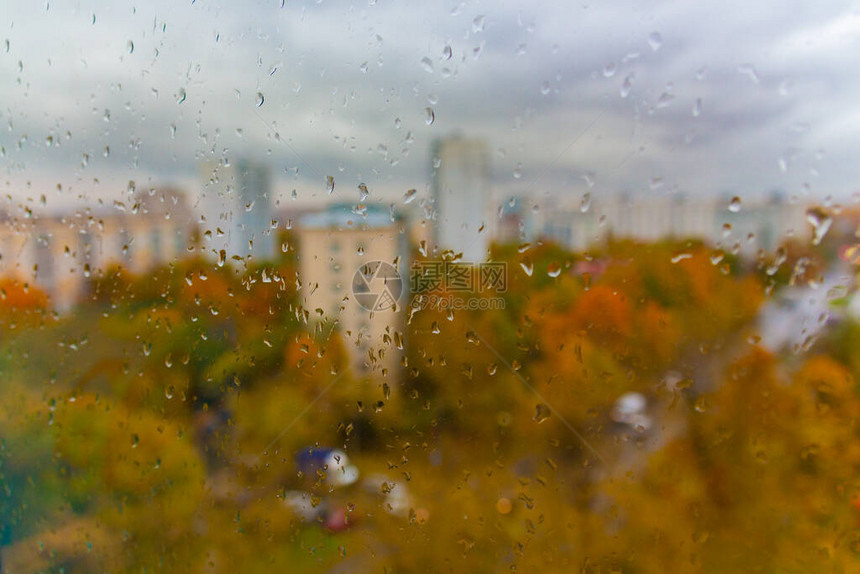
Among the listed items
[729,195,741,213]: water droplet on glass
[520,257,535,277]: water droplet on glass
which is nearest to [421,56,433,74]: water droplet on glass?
[520,257,535,277]: water droplet on glass

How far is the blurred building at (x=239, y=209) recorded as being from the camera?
771 mm

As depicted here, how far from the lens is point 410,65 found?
679 millimetres

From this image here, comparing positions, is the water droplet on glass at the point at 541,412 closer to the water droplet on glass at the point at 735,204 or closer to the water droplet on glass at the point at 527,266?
the water droplet on glass at the point at 527,266

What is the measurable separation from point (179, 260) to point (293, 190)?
0.87 ft

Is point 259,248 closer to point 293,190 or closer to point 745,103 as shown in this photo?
point 293,190

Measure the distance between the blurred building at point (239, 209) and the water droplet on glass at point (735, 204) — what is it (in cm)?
58

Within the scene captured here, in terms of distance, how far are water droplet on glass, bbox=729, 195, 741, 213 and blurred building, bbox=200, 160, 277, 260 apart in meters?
0.58

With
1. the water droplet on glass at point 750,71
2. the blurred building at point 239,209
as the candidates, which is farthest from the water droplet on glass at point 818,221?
the blurred building at point 239,209

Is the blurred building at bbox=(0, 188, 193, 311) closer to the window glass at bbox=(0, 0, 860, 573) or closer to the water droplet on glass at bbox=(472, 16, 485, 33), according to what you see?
the window glass at bbox=(0, 0, 860, 573)

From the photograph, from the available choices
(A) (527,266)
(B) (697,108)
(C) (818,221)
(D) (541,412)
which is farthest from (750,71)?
(D) (541,412)

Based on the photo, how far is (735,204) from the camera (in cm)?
55

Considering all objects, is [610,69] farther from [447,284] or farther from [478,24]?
[447,284]

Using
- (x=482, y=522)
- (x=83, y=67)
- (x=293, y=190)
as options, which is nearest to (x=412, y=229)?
(x=293, y=190)

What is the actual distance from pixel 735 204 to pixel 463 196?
1.00 ft
